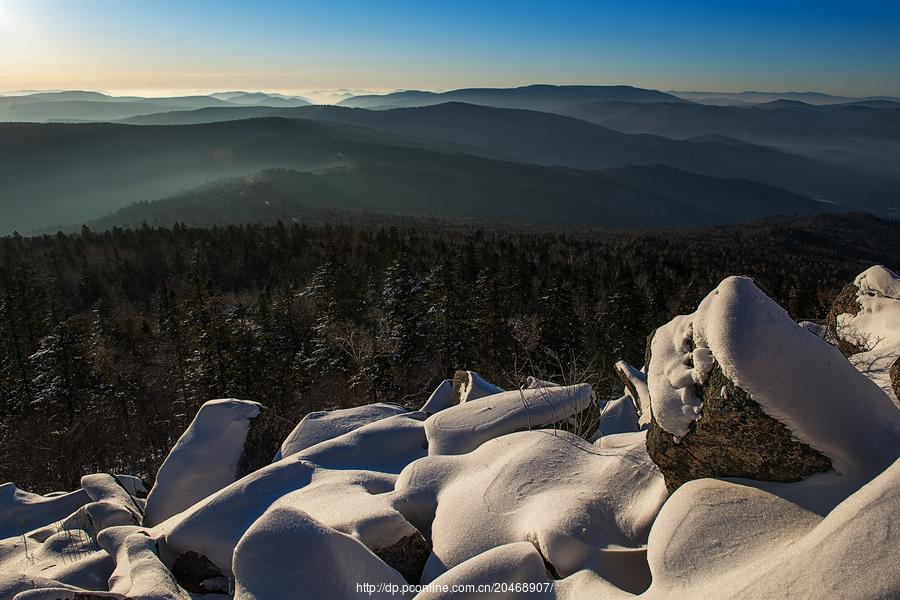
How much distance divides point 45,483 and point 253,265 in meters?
43.5

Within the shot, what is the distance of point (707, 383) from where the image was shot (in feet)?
19.5

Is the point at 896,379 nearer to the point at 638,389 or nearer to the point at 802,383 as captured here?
the point at 802,383

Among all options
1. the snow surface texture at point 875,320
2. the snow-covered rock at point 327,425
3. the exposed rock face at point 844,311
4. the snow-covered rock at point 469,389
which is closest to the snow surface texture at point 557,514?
the snow-covered rock at point 327,425

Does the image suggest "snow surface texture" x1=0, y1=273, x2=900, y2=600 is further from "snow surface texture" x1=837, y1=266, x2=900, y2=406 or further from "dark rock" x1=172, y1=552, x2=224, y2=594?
"snow surface texture" x1=837, y1=266, x2=900, y2=406

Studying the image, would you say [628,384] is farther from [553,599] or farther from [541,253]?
[541,253]

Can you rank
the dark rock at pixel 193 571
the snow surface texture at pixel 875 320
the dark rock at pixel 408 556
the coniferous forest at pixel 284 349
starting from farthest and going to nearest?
the coniferous forest at pixel 284 349
the snow surface texture at pixel 875 320
the dark rock at pixel 193 571
the dark rock at pixel 408 556

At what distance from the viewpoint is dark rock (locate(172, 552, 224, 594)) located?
768 centimetres

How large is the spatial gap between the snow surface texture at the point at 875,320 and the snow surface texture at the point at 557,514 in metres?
4.43

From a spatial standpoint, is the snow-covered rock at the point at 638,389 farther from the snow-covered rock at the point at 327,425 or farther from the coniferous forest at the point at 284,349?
the coniferous forest at the point at 284,349

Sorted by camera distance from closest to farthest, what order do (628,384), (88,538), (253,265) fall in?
(88,538) → (628,384) → (253,265)

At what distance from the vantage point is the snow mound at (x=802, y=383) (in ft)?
17.4

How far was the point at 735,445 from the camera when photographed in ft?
18.6

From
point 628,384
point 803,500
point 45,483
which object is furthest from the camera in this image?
point 45,483

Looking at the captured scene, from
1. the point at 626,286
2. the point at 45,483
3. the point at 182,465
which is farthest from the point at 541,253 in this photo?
the point at 182,465
